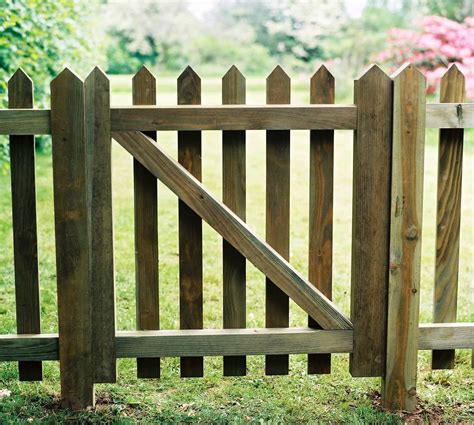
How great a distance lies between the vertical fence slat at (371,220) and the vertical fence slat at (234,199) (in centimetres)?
50

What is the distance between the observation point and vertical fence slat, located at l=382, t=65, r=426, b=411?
10.8ft

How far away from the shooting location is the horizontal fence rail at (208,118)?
129 inches

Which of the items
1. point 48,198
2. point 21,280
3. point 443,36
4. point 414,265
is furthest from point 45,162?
point 443,36

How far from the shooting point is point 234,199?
Result: 11.5 feet

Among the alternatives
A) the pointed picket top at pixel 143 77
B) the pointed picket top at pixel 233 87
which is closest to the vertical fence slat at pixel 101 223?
the pointed picket top at pixel 143 77

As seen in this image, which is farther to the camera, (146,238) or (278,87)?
(146,238)

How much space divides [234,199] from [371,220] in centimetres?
62

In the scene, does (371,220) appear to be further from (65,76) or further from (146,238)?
(65,76)

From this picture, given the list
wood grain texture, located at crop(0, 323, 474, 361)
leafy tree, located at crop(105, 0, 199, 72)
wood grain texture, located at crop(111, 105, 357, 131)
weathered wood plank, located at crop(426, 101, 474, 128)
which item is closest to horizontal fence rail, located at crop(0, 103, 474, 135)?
wood grain texture, located at crop(111, 105, 357, 131)

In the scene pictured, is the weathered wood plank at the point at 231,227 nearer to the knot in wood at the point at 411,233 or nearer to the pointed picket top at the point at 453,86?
the knot in wood at the point at 411,233

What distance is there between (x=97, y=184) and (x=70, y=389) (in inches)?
36.3

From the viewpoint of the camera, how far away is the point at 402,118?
3.30 m

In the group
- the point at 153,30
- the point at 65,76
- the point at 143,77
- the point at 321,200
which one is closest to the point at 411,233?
the point at 321,200

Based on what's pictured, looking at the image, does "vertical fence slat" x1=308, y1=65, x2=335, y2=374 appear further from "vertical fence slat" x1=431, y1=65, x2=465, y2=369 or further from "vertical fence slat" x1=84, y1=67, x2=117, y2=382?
"vertical fence slat" x1=84, y1=67, x2=117, y2=382
